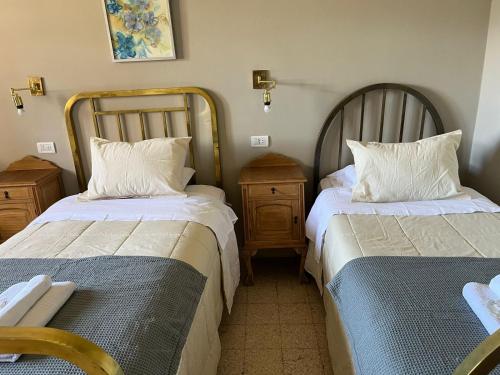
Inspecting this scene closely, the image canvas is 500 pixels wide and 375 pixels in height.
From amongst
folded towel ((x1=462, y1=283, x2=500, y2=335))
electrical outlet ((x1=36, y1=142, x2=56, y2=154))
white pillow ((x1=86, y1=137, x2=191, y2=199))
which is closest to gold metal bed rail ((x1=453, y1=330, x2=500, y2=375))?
folded towel ((x1=462, y1=283, x2=500, y2=335))

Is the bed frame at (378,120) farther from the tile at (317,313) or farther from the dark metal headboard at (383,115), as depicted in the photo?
the tile at (317,313)

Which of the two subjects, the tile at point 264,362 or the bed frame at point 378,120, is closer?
the tile at point 264,362

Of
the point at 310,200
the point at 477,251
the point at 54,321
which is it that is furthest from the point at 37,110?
the point at 477,251

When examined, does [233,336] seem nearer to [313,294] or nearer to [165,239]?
[313,294]

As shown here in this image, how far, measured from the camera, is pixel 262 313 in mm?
2115

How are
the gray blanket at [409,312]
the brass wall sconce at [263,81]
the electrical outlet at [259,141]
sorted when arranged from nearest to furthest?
the gray blanket at [409,312]
the brass wall sconce at [263,81]
the electrical outlet at [259,141]

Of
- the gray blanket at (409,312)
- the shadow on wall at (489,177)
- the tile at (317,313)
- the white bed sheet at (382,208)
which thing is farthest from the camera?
the shadow on wall at (489,177)

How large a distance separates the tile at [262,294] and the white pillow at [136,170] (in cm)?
80

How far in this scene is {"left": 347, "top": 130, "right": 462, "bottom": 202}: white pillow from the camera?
1926 mm

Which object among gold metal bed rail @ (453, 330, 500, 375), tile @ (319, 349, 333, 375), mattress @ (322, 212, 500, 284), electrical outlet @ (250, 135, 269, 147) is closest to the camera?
gold metal bed rail @ (453, 330, 500, 375)

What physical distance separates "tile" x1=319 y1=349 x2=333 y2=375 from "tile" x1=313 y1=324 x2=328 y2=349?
0.11ft

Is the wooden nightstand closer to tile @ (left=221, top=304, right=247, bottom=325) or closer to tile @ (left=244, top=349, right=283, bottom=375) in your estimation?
tile @ (left=221, top=304, right=247, bottom=325)

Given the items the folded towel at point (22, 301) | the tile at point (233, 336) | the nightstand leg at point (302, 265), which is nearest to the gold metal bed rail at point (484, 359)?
the folded towel at point (22, 301)

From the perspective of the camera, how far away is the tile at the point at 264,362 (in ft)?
5.62
